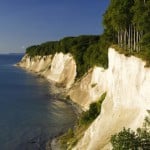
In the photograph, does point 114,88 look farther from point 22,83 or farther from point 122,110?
point 22,83

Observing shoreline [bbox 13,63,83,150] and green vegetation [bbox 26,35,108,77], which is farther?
green vegetation [bbox 26,35,108,77]

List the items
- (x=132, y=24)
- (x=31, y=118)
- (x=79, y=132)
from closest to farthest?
(x=79, y=132) → (x=132, y=24) → (x=31, y=118)

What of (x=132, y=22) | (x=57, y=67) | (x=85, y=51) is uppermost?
(x=132, y=22)

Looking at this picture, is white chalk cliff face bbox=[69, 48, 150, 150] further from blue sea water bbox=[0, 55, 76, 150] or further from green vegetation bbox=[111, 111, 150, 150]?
blue sea water bbox=[0, 55, 76, 150]

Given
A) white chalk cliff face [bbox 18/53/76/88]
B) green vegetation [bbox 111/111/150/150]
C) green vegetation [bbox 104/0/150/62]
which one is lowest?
white chalk cliff face [bbox 18/53/76/88]

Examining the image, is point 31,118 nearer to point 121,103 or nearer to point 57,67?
point 121,103

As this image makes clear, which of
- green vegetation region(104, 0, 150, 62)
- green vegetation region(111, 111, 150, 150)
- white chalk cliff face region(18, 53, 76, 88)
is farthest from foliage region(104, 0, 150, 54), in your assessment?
white chalk cliff face region(18, 53, 76, 88)

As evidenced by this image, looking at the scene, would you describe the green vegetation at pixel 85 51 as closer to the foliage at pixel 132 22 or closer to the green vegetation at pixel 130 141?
the foliage at pixel 132 22

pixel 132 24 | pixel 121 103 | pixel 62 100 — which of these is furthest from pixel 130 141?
pixel 62 100
